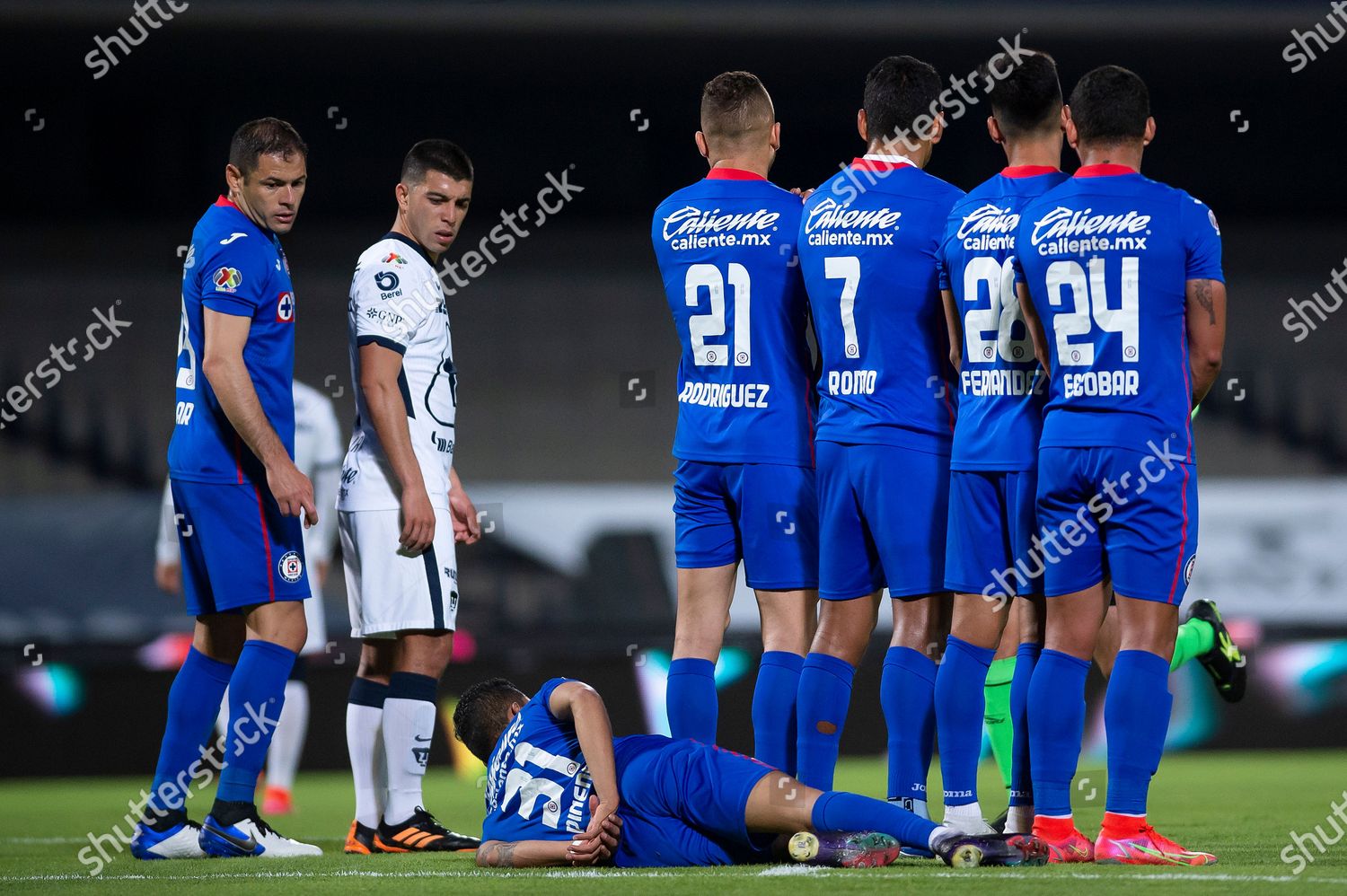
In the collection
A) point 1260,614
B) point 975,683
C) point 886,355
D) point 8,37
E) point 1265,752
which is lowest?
point 1265,752

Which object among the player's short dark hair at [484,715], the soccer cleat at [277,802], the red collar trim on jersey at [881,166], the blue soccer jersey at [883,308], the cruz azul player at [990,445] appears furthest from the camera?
the soccer cleat at [277,802]

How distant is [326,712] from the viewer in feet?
36.4

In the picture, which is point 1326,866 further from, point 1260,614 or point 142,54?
point 142,54

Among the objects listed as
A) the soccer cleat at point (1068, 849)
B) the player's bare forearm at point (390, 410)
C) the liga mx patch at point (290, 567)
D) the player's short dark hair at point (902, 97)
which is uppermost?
the player's short dark hair at point (902, 97)

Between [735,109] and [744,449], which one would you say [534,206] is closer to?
[735,109]

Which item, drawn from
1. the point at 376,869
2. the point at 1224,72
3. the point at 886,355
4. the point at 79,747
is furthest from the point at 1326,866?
the point at 1224,72

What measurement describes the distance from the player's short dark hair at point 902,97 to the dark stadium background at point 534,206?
23.4 feet

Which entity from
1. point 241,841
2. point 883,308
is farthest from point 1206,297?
A: point 241,841

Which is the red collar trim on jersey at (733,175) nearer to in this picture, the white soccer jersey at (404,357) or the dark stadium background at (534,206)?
the white soccer jersey at (404,357)

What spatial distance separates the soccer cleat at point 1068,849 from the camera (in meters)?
4.24

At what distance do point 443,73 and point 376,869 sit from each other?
10.6 metres

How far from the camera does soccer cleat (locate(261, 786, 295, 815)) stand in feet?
25.4

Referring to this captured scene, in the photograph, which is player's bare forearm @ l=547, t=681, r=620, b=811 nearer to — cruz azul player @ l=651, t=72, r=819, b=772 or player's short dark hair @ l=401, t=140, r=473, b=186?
cruz azul player @ l=651, t=72, r=819, b=772

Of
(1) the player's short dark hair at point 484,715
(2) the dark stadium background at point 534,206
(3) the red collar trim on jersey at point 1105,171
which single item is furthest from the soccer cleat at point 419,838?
(2) the dark stadium background at point 534,206
